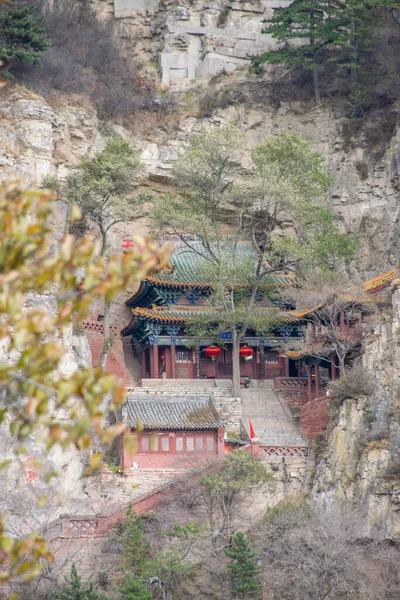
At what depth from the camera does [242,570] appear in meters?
32.8

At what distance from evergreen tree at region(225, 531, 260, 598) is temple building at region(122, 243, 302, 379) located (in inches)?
658

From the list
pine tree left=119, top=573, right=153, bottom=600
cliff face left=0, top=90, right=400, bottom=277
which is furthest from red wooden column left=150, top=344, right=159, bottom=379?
pine tree left=119, top=573, right=153, bottom=600

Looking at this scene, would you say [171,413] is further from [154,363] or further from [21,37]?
[21,37]

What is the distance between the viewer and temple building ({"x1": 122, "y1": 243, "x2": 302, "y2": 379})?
49.5 m

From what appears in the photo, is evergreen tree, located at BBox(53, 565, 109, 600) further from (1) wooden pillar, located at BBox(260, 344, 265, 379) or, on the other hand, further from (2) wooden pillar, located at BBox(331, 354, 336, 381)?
(1) wooden pillar, located at BBox(260, 344, 265, 379)

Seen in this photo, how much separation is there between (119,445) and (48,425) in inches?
1257

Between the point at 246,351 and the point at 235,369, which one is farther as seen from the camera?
the point at 246,351

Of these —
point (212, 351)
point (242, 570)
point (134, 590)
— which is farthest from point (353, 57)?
point (134, 590)

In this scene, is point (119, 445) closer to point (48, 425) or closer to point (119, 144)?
point (119, 144)

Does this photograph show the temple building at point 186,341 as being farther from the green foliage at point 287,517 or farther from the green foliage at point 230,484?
the green foliage at point 287,517

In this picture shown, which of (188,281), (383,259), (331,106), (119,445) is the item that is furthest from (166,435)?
(331,106)

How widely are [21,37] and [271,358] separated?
66.0 feet

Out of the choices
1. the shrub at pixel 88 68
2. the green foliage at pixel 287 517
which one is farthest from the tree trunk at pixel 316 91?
the green foliage at pixel 287 517

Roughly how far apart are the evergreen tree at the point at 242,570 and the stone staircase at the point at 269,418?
7.85m
